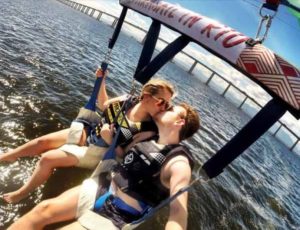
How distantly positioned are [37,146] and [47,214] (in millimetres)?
2235

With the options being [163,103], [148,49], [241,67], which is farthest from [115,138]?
[241,67]

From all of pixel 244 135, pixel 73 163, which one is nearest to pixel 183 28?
pixel 244 135

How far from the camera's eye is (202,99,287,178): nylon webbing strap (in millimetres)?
3392

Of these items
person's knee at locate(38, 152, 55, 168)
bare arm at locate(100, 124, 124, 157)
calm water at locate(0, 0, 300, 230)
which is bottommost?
calm water at locate(0, 0, 300, 230)

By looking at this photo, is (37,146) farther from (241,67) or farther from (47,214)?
(241,67)

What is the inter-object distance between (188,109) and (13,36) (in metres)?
18.2

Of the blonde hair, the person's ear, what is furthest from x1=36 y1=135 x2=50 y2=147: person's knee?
the person's ear

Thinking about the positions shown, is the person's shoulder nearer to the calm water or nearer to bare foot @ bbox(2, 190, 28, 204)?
bare foot @ bbox(2, 190, 28, 204)

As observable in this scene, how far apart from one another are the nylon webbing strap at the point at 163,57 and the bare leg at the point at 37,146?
1.94 m

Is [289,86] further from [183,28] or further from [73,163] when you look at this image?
[73,163]

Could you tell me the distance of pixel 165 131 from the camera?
459 centimetres

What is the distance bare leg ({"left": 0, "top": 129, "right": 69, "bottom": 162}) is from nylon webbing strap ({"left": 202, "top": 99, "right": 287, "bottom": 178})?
3432 mm

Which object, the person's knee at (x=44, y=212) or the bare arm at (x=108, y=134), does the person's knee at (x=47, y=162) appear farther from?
the person's knee at (x=44, y=212)

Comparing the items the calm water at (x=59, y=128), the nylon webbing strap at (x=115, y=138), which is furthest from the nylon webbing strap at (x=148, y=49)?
the calm water at (x=59, y=128)
